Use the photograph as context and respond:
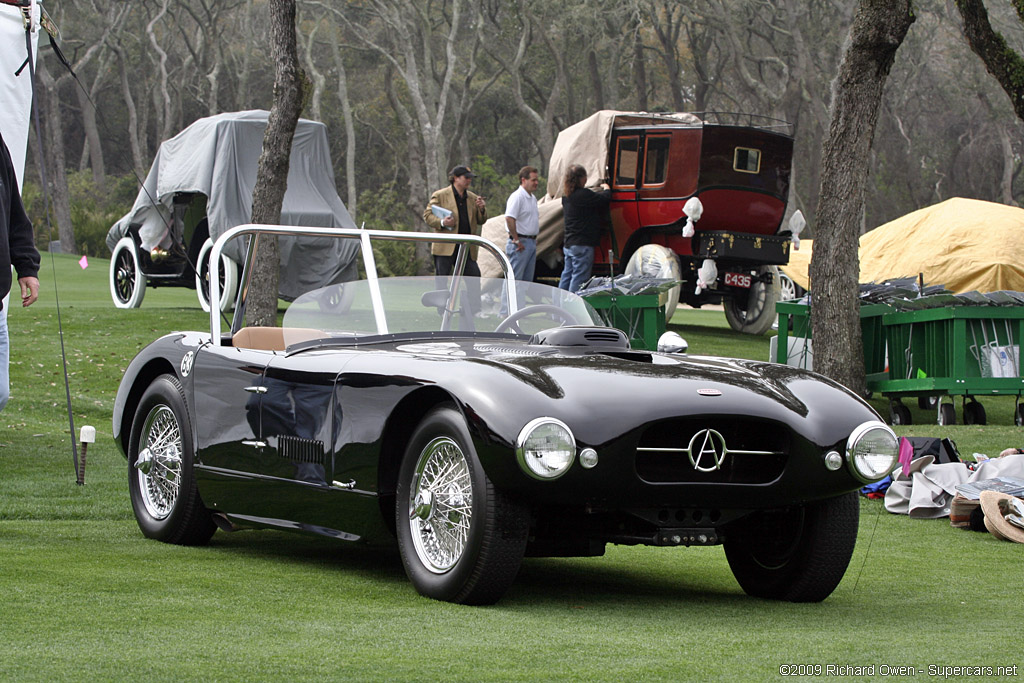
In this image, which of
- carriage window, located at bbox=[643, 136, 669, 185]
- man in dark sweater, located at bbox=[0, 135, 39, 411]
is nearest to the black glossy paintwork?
man in dark sweater, located at bbox=[0, 135, 39, 411]

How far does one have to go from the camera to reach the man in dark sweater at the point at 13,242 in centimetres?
589

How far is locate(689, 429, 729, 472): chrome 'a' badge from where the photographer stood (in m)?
4.56

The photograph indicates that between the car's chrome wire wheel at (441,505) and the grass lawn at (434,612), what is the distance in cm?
20

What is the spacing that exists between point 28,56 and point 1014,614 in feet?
21.8

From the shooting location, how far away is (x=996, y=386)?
13094 millimetres

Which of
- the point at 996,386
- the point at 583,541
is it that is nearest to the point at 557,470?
the point at 583,541

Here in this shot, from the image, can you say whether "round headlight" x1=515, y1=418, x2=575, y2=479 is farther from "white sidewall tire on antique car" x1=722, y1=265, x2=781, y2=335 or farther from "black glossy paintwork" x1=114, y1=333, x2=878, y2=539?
"white sidewall tire on antique car" x1=722, y1=265, x2=781, y2=335

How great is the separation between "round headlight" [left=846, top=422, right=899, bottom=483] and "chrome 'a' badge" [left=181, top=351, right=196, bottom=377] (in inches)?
119

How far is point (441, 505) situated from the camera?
473 centimetres

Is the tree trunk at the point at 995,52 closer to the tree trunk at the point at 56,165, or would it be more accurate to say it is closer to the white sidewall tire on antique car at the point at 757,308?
the white sidewall tire on antique car at the point at 757,308

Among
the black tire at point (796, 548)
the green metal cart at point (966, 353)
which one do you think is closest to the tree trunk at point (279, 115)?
the green metal cart at point (966, 353)

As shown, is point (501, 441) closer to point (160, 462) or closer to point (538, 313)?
point (538, 313)

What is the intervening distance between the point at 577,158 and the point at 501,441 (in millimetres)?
17862

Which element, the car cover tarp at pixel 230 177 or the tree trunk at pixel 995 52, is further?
the car cover tarp at pixel 230 177
